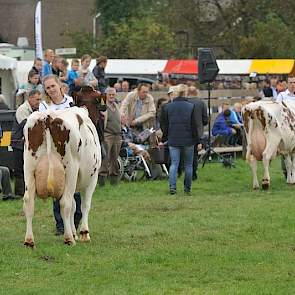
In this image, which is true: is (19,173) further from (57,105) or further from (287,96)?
(287,96)

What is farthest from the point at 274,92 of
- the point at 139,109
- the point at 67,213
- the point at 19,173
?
the point at 67,213

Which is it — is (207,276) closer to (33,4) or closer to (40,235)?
(40,235)

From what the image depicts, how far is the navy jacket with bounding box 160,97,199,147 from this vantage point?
17656 mm

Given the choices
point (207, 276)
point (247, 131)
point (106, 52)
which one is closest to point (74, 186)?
point (207, 276)

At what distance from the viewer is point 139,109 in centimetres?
2194

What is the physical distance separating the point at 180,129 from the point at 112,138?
228cm

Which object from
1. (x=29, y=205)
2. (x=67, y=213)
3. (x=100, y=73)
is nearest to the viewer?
(x=29, y=205)

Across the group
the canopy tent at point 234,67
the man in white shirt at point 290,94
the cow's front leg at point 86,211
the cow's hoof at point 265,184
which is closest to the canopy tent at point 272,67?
the canopy tent at point 234,67

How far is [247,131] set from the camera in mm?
18625

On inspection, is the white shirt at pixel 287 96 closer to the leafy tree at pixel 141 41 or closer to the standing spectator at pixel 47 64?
the standing spectator at pixel 47 64

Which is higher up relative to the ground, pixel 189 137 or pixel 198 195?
pixel 189 137

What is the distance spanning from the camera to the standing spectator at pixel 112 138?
63.7 feet

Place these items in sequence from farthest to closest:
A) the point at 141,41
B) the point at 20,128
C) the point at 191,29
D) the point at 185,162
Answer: the point at 191,29, the point at 141,41, the point at 185,162, the point at 20,128

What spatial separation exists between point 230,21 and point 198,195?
40.2 metres
